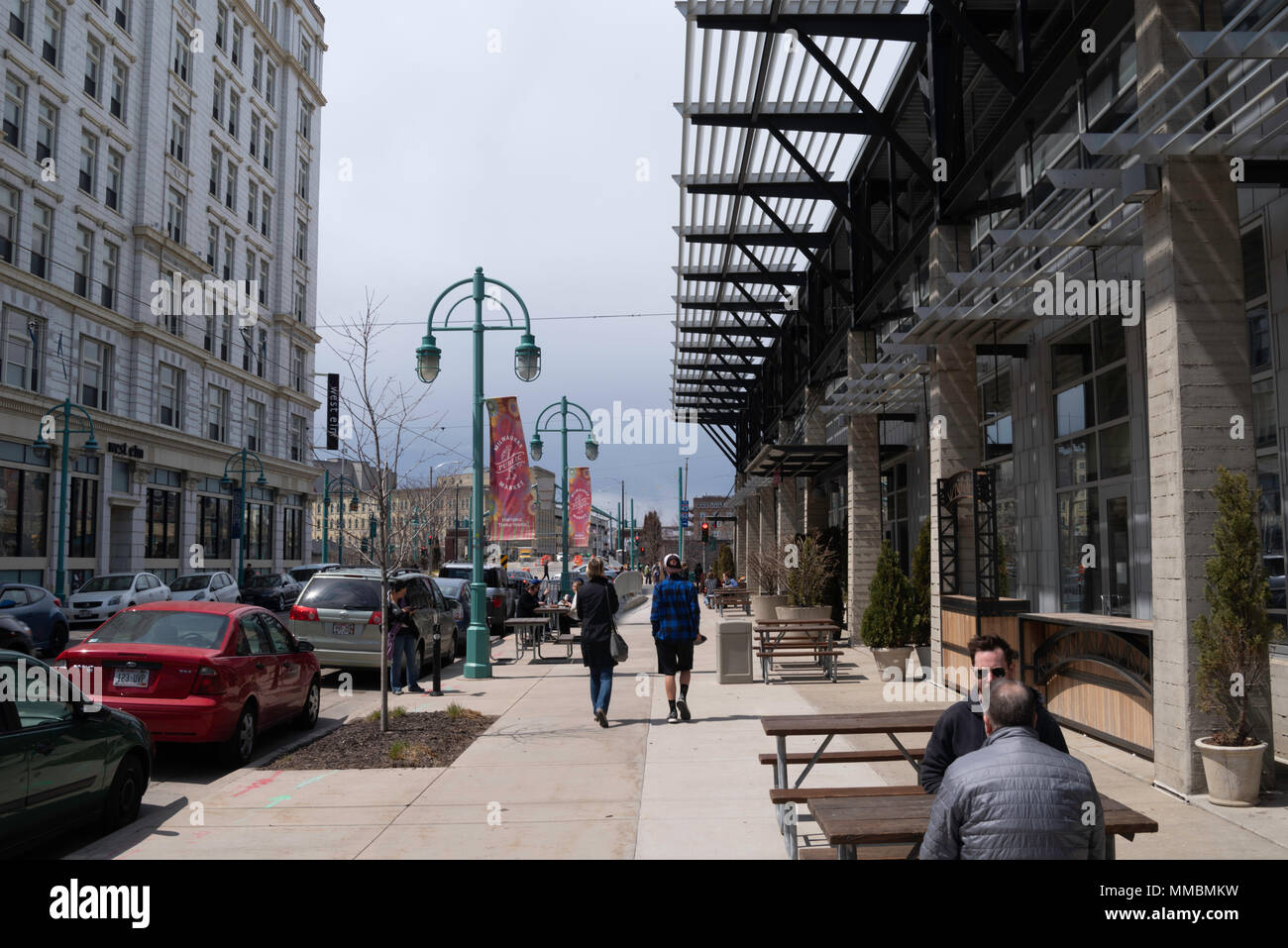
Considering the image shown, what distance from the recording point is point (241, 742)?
9562 millimetres

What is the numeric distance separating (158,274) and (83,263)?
4951 millimetres

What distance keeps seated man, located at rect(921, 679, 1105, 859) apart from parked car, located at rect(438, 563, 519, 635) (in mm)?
20920

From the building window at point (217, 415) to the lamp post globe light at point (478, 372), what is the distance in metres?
34.6

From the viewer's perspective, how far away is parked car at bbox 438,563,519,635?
26.0m

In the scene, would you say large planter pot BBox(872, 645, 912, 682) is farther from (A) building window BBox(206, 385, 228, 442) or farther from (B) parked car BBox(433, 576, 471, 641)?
(A) building window BBox(206, 385, 228, 442)

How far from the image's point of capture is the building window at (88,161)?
36812 millimetres

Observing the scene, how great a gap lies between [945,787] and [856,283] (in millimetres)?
18489

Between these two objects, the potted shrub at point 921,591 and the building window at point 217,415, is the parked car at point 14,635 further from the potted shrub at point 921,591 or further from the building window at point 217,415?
the building window at point 217,415

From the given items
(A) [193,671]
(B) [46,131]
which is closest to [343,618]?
(A) [193,671]


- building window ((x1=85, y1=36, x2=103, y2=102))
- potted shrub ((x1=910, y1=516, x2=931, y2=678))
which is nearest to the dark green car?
potted shrub ((x1=910, y1=516, x2=931, y2=678))

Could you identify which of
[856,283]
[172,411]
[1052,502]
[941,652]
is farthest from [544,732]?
[172,411]

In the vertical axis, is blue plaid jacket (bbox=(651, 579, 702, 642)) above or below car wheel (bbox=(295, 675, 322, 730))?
above
